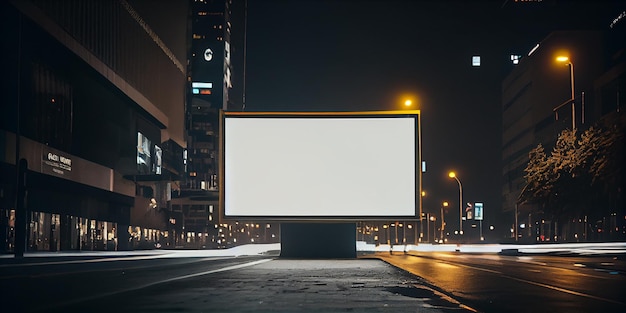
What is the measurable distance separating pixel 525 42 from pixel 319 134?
167955mm

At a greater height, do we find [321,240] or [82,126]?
[82,126]

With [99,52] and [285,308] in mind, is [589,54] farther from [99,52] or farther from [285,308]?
[285,308]

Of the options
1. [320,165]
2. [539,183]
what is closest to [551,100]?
[539,183]

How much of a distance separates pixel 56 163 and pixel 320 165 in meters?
38.3

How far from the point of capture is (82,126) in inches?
3017

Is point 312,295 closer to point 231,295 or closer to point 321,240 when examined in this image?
point 231,295

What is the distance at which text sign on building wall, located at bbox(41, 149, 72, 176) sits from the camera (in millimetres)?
64812

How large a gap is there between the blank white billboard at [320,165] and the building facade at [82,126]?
14.6m

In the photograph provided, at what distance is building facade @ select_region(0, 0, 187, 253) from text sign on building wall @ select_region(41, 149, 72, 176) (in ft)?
0.28

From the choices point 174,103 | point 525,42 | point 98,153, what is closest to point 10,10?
point 98,153

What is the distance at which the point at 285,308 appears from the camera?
1248 cm

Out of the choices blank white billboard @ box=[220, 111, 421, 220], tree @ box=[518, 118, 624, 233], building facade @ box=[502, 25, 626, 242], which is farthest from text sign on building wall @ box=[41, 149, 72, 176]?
building facade @ box=[502, 25, 626, 242]

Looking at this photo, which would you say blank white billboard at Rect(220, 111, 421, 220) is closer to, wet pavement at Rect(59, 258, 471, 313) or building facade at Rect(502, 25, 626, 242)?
wet pavement at Rect(59, 258, 471, 313)

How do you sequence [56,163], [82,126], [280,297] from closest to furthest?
[280,297]
[56,163]
[82,126]
